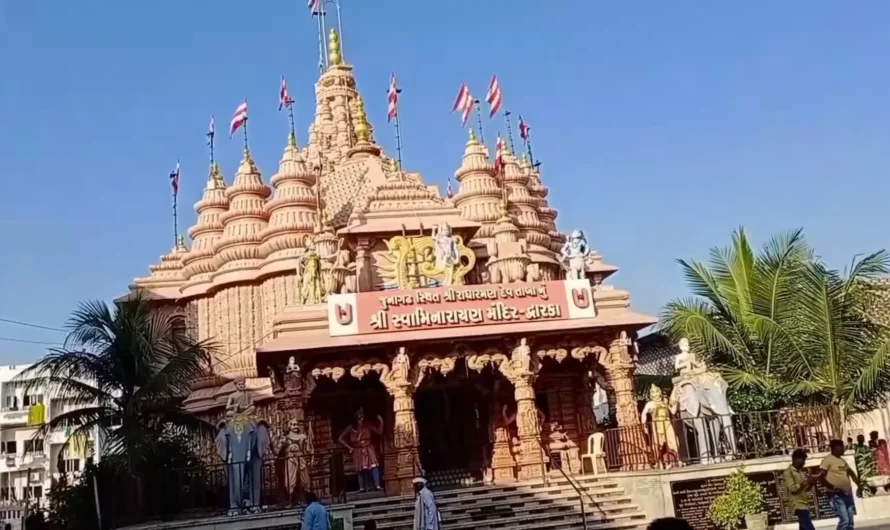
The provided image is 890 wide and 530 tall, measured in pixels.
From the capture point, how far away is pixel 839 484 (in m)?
9.79

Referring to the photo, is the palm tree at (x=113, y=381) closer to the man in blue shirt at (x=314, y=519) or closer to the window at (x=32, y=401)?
the man in blue shirt at (x=314, y=519)

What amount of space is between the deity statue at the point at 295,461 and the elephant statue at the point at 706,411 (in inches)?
290

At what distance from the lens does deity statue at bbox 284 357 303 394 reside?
17.2m

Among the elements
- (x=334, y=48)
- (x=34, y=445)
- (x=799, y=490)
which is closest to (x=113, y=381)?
(x=34, y=445)

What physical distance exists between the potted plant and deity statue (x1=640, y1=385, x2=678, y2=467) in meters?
2.22

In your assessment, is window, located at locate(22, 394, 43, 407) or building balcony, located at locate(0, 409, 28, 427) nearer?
window, located at locate(22, 394, 43, 407)

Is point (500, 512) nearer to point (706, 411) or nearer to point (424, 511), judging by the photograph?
point (706, 411)

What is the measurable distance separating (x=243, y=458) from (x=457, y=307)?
17.1 ft

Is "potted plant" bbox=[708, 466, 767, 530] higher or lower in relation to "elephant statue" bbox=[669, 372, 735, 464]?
lower

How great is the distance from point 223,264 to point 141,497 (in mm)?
12764

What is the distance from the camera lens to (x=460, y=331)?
17.8 m

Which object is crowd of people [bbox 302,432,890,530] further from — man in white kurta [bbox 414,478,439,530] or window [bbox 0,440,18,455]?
window [bbox 0,440,18,455]

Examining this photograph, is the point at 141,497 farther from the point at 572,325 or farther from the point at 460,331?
the point at 572,325

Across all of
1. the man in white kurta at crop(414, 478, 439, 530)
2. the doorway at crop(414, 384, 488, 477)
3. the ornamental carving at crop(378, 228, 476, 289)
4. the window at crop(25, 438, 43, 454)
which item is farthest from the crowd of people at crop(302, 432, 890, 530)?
the ornamental carving at crop(378, 228, 476, 289)
